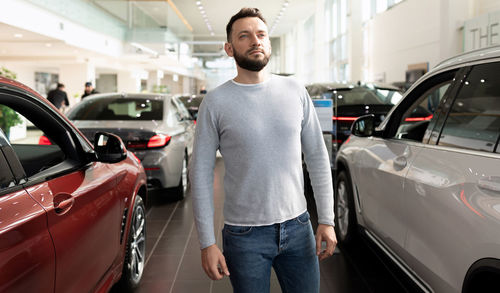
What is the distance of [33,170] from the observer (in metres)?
2.36

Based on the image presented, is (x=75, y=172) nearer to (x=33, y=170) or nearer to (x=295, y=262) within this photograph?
(x=33, y=170)

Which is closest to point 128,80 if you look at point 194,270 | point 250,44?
point 194,270

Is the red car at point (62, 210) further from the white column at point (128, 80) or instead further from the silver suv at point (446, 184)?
the white column at point (128, 80)

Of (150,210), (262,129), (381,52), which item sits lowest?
(150,210)

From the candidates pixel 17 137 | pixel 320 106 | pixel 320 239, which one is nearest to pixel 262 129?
pixel 320 239

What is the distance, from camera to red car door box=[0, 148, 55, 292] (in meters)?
1.41

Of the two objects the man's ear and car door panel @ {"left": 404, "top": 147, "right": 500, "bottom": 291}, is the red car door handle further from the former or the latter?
car door panel @ {"left": 404, "top": 147, "right": 500, "bottom": 291}

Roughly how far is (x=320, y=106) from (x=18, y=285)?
4107 mm

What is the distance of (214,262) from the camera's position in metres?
1.69

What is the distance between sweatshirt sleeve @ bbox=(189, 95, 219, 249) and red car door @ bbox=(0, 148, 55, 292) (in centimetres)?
52

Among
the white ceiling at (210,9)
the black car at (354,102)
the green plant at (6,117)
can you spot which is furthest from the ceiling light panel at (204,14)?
the black car at (354,102)

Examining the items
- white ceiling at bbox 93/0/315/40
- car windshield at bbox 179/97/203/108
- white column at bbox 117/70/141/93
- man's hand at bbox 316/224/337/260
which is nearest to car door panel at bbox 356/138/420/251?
man's hand at bbox 316/224/337/260

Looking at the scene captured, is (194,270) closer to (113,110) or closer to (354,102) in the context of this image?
(113,110)

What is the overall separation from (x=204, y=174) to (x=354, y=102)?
5242 mm
